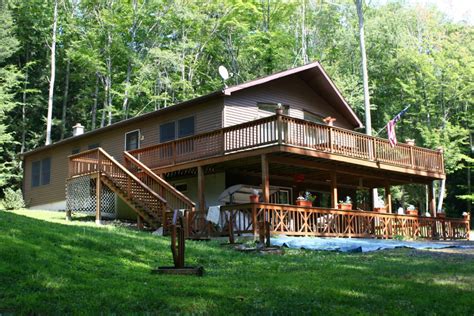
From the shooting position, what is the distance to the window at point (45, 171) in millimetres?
28402

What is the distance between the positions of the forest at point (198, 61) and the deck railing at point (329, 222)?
603 inches

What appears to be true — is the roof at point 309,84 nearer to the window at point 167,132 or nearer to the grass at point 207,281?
the window at point 167,132

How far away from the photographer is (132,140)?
24.4m

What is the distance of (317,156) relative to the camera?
17641 mm

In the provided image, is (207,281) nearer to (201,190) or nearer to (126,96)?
(201,190)

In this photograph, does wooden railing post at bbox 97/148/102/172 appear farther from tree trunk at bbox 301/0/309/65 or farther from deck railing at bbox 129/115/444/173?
tree trunk at bbox 301/0/309/65

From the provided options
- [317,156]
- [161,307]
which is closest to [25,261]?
[161,307]

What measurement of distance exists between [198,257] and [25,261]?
3788mm

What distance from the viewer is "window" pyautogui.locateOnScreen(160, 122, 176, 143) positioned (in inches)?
882

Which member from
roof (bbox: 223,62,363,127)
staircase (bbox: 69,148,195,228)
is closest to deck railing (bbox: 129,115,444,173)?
staircase (bbox: 69,148,195,228)

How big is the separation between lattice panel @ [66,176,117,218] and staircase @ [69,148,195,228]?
29 cm

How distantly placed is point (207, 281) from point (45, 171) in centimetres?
2296

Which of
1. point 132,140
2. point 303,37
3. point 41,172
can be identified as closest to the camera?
point 132,140

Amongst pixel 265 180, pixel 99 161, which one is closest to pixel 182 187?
pixel 99 161
